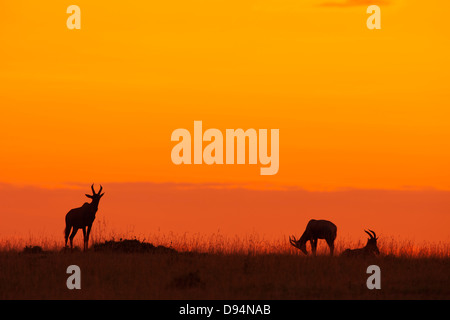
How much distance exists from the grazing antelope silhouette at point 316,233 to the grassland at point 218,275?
4379 mm

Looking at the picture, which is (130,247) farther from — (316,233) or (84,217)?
(316,233)

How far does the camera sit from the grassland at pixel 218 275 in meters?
21.5

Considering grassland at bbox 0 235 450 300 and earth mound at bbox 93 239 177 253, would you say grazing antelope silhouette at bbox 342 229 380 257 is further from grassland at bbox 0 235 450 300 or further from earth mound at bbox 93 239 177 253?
earth mound at bbox 93 239 177 253

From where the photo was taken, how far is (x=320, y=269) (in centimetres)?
2503

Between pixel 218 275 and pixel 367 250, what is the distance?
7.71 meters

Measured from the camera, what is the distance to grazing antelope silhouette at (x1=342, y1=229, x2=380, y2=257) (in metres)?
29.2

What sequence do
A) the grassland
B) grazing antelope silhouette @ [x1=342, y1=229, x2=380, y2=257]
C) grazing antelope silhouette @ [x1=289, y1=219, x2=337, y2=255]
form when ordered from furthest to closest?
grazing antelope silhouette @ [x1=289, y1=219, x2=337, y2=255]
grazing antelope silhouette @ [x1=342, y1=229, x2=380, y2=257]
the grassland

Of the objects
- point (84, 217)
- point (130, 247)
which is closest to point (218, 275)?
point (130, 247)

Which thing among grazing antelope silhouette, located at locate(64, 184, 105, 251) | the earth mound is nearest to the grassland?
the earth mound

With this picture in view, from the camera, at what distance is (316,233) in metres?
34.1

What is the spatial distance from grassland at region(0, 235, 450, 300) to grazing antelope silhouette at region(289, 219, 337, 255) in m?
4.38
